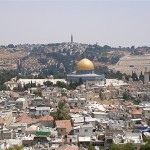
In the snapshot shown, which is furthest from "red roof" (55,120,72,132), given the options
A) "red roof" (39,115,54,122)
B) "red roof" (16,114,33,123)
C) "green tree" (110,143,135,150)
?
"green tree" (110,143,135,150)

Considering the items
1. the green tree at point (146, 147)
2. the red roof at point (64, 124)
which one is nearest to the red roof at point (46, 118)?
the red roof at point (64, 124)

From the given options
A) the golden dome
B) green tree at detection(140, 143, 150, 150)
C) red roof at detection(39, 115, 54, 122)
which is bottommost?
red roof at detection(39, 115, 54, 122)

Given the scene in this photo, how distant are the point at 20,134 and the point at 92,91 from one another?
19.8 meters

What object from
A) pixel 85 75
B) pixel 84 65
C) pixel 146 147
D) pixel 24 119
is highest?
pixel 84 65

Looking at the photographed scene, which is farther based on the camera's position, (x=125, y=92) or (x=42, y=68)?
(x=42, y=68)

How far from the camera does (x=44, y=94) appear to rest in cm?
4247

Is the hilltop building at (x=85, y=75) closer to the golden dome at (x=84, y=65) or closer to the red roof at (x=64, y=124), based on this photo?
the golden dome at (x=84, y=65)

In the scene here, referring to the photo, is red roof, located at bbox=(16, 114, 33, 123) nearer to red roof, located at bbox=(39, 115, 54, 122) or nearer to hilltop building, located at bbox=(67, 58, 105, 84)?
red roof, located at bbox=(39, 115, 54, 122)

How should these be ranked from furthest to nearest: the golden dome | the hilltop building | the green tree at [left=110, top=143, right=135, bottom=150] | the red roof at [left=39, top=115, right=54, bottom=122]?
the golden dome < the hilltop building < the red roof at [left=39, top=115, right=54, bottom=122] < the green tree at [left=110, top=143, right=135, bottom=150]

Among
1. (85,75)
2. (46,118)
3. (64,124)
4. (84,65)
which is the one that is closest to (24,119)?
(46,118)

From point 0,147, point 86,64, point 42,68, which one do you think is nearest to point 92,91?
point 86,64

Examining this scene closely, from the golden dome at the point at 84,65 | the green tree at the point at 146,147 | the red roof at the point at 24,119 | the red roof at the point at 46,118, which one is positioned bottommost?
the red roof at the point at 24,119

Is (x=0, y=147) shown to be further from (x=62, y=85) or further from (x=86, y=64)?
(x=86, y=64)

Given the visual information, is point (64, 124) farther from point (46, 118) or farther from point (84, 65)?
point (84, 65)
